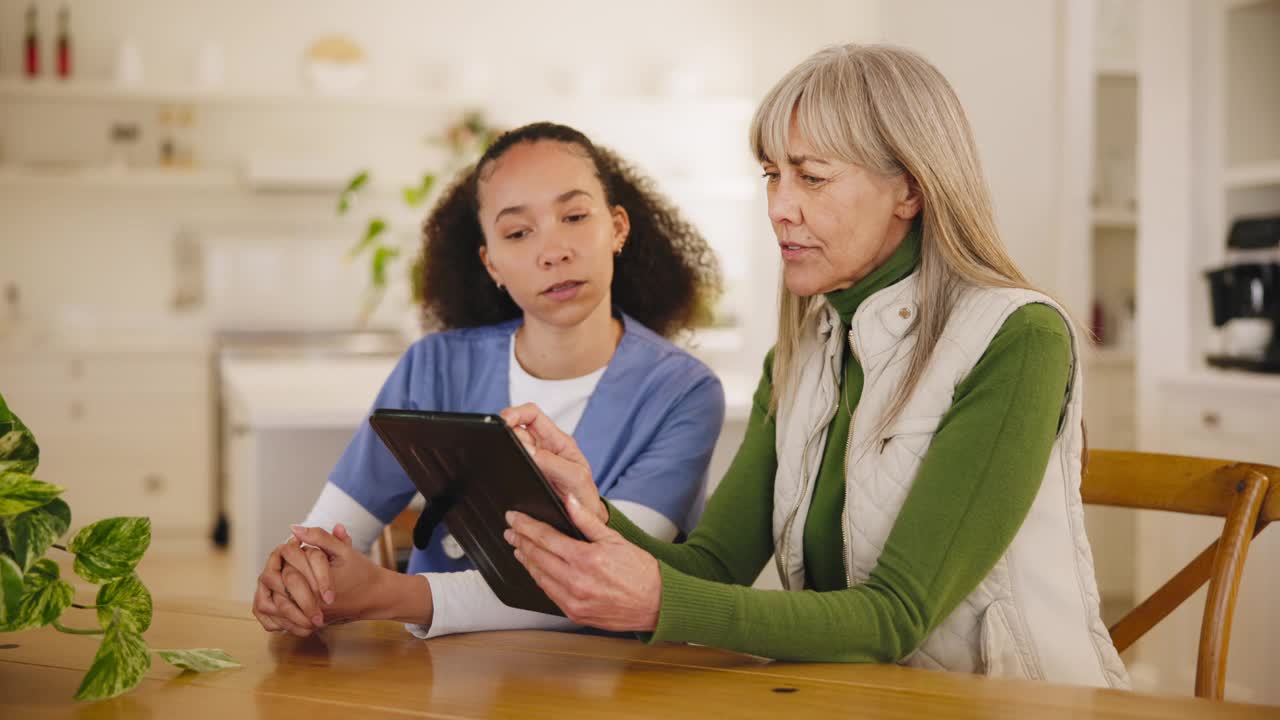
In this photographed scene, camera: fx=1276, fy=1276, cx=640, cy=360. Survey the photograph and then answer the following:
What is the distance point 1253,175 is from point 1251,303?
317 millimetres

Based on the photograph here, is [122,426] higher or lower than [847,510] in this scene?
lower

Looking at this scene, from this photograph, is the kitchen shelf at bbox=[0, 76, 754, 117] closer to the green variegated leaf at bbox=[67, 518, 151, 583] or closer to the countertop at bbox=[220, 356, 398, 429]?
the countertop at bbox=[220, 356, 398, 429]

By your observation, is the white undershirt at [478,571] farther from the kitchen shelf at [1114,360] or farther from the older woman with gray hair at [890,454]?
the kitchen shelf at [1114,360]

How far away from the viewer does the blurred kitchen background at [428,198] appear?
2936 mm

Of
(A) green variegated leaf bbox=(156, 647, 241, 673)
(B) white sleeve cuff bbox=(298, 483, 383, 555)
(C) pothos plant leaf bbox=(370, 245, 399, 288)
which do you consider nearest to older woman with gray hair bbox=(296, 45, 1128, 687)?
(A) green variegated leaf bbox=(156, 647, 241, 673)

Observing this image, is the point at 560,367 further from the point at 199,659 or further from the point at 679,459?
the point at 199,659

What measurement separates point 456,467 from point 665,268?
2.84 ft

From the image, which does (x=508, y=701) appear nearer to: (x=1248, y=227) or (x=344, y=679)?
(x=344, y=679)

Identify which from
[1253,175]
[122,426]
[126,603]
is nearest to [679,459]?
[126,603]

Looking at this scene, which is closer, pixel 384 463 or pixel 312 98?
pixel 384 463

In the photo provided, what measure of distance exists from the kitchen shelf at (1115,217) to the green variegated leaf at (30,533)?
13.5 ft

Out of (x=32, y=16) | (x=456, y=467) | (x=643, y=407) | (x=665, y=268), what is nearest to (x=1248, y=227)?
(x=665, y=268)

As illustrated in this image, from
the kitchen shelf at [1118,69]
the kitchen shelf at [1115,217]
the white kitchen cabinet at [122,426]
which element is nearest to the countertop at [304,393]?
the white kitchen cabinet at [122,426]

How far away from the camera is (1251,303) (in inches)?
110
